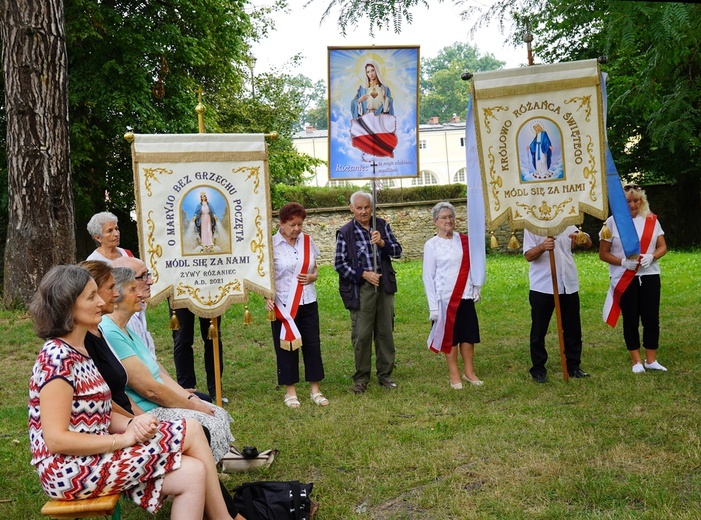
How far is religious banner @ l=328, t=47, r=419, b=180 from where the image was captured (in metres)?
7.47

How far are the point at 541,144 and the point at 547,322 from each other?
1644 millimetres

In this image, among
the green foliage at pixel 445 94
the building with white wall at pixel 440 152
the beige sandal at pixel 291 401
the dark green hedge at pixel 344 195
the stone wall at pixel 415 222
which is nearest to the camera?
the beige sandal at pixel 291 401

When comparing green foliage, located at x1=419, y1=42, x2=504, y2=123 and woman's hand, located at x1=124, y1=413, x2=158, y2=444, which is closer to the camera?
woman's hand, located at x1=124, y1=413, x2=158, y2=444

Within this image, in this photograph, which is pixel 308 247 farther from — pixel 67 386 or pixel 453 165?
pixel 453 165

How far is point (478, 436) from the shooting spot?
19.0ft

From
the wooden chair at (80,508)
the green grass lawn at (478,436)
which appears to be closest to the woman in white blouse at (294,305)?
the green grass lawn at (478,436)

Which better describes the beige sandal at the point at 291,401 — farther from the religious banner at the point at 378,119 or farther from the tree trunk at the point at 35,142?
the tree trunk at the point at 35,142

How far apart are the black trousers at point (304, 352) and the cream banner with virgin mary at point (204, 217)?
61cm

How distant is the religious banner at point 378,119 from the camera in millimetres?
7469

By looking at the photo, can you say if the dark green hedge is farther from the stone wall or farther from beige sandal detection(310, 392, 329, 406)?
beige sandal detection(310, 392, 329, 406)

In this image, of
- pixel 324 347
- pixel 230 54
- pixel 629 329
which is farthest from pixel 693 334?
pixel 230 54

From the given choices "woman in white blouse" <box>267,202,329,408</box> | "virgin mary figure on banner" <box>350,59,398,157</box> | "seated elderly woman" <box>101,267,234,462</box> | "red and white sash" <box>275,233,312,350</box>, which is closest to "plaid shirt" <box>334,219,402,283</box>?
"woman in white blouse" <box>267,202,329,408</box>

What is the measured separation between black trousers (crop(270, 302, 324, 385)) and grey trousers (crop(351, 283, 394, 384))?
435 mm

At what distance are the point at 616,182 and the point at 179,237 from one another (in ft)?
12.2
